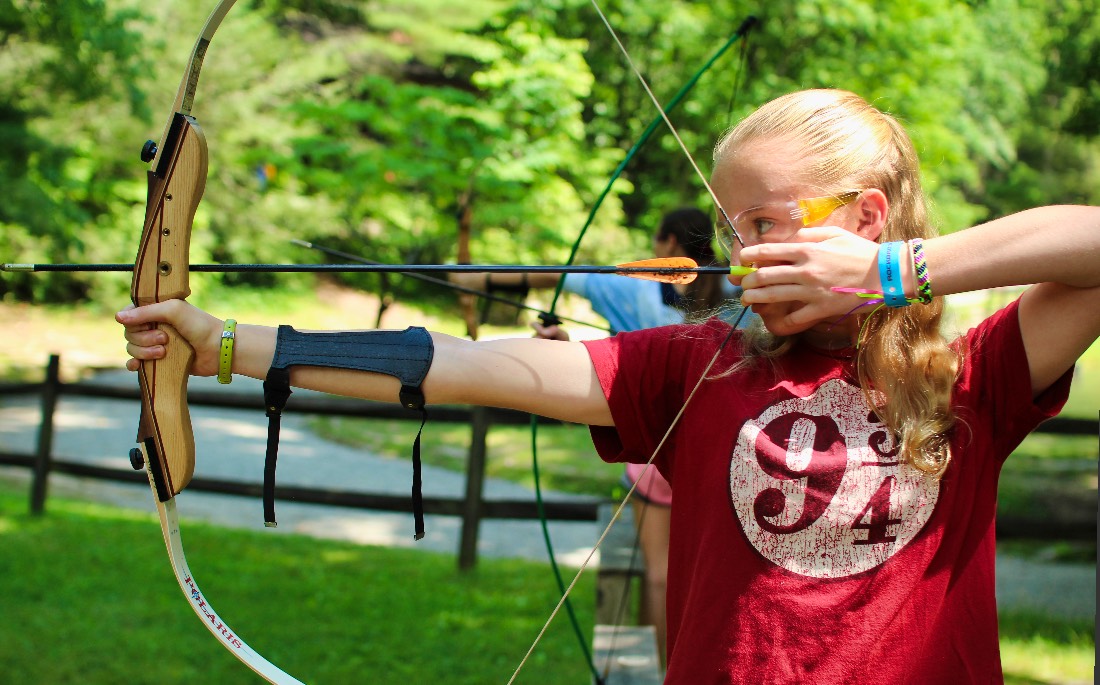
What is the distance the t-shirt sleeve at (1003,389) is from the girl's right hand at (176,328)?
0.99 meters

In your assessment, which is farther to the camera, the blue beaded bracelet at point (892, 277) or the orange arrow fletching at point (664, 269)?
the orange arrow fletching at point (664, 269)

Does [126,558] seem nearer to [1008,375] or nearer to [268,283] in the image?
[1008,375]

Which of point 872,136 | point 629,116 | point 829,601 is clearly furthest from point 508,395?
point 629,116

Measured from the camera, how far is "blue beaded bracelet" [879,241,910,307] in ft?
3.76

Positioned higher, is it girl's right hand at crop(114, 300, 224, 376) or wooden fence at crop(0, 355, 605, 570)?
girl's right hand at crop(114, 300, 224, 376)

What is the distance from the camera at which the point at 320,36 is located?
15281mm

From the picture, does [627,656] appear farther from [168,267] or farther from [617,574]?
[168,267]

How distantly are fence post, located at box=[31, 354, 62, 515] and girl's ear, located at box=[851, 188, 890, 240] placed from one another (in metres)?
4.90

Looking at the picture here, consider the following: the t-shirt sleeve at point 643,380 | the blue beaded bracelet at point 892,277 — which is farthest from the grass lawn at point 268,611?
the blue beaded bracelet at point 892,277

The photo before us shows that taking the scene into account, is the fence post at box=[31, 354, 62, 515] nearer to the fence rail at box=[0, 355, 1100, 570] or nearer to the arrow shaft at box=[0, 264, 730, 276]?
the fence rail at box=[0, 355, 1100, 570]

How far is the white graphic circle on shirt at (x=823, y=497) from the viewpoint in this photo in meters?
1.17

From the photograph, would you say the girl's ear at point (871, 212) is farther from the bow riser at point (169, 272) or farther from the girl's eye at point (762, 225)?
the bow riser at point (169, 272)

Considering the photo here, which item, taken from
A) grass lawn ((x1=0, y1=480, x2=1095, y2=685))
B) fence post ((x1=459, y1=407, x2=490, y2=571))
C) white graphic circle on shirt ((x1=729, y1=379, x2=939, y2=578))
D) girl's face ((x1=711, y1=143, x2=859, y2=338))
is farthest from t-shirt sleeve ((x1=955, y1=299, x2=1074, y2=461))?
fence post ((x1=459, y1=407, x2=490, y2=571))

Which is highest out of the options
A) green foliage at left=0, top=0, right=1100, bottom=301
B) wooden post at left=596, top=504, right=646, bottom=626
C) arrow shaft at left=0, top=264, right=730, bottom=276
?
green foliage at left=0, top=0, right=1100, bottom=301
